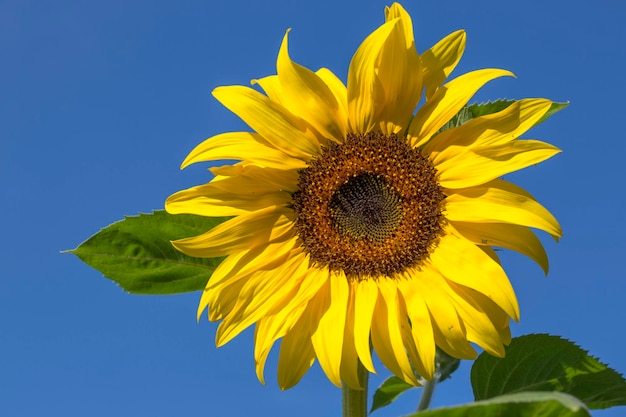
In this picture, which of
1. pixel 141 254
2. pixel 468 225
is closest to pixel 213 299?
pixel 141 254

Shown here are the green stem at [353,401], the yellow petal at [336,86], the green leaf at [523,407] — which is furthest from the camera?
the yellow petal at [336,86]

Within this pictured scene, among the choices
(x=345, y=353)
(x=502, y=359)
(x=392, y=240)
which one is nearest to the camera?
(x=345, y=353)

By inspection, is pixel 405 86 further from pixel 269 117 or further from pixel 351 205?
pixel 351 205

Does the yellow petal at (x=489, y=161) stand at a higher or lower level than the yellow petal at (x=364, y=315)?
higher

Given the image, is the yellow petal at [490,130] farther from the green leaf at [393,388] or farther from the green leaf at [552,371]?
the green leaf at [393,388]

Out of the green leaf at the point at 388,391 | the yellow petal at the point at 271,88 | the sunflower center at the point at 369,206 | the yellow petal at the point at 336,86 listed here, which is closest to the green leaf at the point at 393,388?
the green leaf at the point at 388,391

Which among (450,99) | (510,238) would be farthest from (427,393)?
(450,99)
